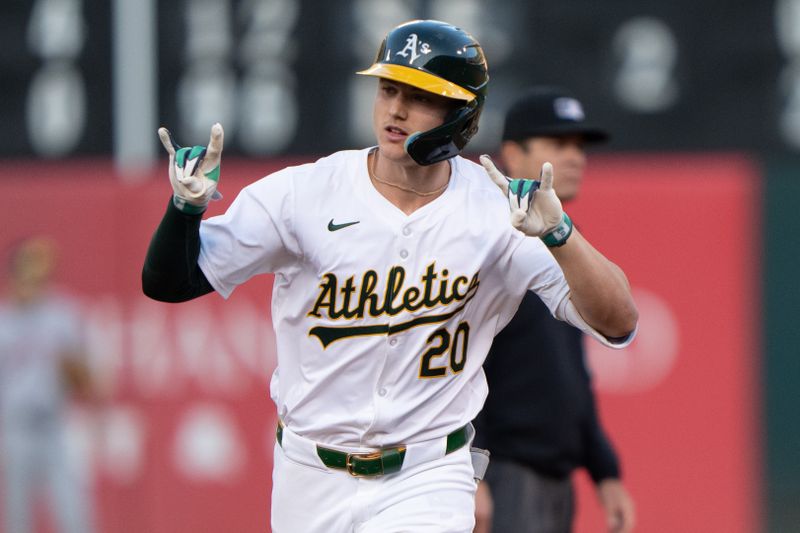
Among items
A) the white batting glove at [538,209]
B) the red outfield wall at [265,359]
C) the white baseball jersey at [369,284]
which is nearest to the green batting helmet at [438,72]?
the white baseball jersey at [369,284]

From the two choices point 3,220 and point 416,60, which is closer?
point 416,60

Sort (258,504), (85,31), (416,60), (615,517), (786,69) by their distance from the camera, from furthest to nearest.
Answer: (85,31) < (786,69) < (258,504) < (615,517) < (416,60)

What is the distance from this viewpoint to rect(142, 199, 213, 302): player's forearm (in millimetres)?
2984

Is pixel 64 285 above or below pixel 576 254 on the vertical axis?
below

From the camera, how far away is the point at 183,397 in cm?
732

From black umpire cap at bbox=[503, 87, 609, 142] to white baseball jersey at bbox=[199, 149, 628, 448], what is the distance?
3.67 ft

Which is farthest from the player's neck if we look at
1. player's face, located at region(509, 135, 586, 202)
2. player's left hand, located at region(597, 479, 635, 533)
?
player's left hand, located at region(597, 479, 635, 533)

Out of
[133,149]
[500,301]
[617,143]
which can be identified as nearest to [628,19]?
[617,143]

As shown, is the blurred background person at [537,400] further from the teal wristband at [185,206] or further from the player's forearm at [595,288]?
the teal wristband at [185,206]

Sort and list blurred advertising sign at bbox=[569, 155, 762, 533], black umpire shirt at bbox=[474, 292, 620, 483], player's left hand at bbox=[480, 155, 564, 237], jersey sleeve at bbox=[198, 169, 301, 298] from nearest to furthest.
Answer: player's left hand at bbox=[480, 155, 564, 237] < jersey sleeve at bbox=[198, 169, 301, 298] < black umpire shirt at bbox=[474, 292, 620, 483] < blurred advertising sign at bbox=[569, 155, 762, 533]

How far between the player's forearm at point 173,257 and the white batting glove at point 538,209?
0.62 meters

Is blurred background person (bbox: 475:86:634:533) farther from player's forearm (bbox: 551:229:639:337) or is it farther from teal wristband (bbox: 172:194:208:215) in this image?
teal wristband (bbox: 172:194:208:215)

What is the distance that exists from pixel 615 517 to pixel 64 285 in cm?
383

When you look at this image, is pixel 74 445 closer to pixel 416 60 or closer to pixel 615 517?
pixel 615 517
